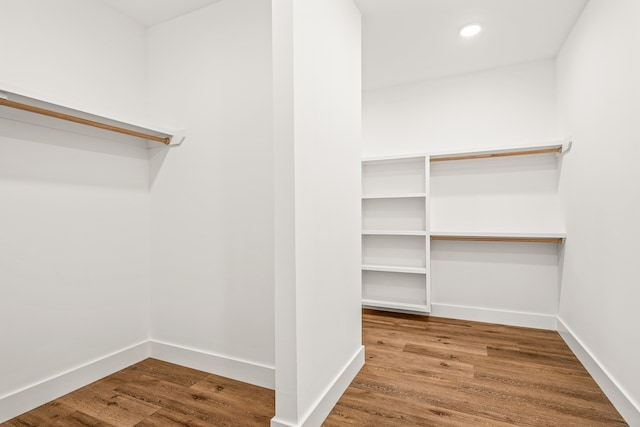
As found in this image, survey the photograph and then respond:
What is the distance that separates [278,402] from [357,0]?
231cm

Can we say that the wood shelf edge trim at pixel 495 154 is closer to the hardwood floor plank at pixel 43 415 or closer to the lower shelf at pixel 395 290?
the lower shelf at pixel 395 290

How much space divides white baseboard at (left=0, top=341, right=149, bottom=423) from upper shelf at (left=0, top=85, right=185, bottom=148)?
1.39 m

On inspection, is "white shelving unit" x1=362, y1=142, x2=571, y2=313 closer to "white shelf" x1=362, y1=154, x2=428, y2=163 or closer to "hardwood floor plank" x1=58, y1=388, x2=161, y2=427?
"white shelf" x1=362, y1=154, x2=428, y2=163

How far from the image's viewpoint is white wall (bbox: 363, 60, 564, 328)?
2969mm

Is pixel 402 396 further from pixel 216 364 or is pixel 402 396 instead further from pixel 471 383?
pixel 216 364

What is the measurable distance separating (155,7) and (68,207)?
4.51 ft

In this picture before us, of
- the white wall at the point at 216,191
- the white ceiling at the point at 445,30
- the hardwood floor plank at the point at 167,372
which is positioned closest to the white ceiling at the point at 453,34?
the white ceiling at the point at 445,30

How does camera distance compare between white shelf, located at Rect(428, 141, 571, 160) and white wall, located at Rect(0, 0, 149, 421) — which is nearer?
white wall, located at Rect(0, 0, 149, 421)

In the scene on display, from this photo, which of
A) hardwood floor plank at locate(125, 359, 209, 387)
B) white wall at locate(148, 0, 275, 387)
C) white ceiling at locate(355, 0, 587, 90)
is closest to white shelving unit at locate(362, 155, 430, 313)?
white ceiling at locate(355, 0, 587, 90)

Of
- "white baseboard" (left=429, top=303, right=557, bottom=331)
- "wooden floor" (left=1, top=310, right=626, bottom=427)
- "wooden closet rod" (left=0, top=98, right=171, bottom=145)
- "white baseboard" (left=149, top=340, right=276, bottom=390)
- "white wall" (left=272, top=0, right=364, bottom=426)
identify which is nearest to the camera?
"white wall" (left=272, top=0, right=364, bottom=426)

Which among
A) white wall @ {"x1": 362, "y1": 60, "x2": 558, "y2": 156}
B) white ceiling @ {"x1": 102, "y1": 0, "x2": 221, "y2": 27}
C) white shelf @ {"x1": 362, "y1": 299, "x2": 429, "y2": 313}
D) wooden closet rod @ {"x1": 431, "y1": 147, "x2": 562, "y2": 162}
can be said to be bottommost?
white shelf @ {"x1": 362, "y1": 299, "x2": 429, "y2": 313}

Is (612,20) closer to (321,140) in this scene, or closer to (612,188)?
(612,188)

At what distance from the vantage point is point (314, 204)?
5.22ft

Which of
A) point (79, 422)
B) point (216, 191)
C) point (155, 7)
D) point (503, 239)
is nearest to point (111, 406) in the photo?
point (79, 422)
